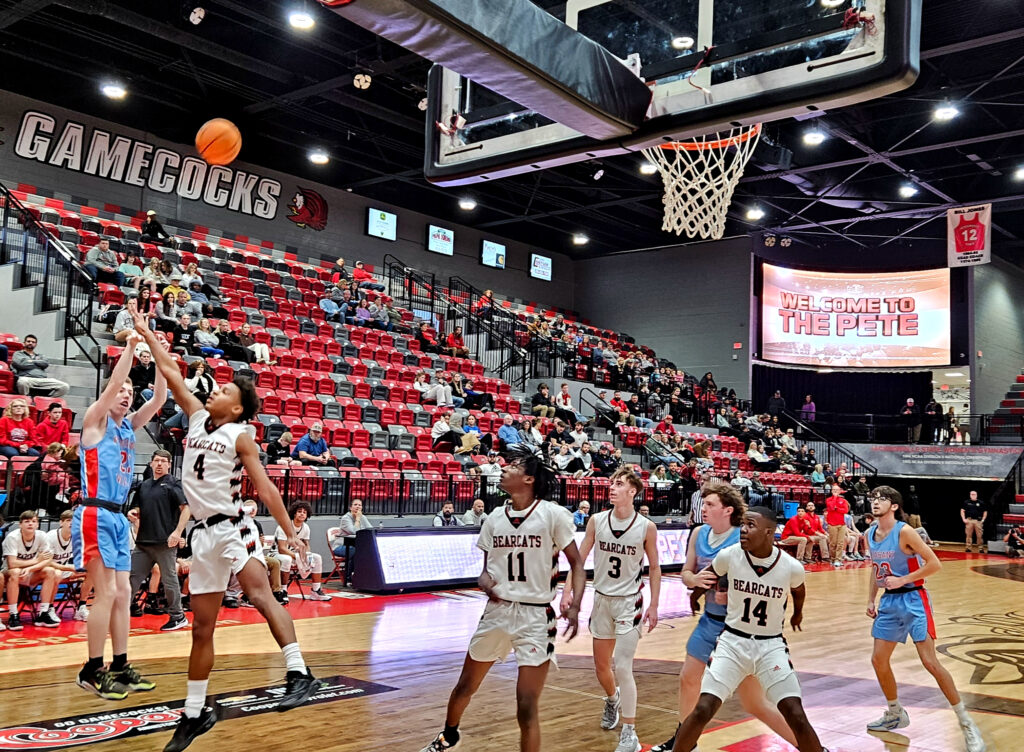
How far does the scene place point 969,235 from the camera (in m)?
23.5

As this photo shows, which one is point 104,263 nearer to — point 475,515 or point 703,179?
point 475,515

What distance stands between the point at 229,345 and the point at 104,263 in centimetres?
304

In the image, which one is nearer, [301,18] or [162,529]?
[162,529]

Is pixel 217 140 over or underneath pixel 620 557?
over

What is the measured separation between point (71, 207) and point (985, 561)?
70.8 ft

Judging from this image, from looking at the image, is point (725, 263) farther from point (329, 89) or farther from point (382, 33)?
point (382, 33)

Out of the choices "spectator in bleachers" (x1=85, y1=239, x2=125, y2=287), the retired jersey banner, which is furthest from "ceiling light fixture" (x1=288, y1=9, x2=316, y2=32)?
the retired jersey banner

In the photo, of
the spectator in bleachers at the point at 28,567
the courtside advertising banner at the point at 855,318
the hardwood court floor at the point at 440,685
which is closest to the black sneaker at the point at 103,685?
the hardwood court floor at the point at 440,685

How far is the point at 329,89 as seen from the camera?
18.0m

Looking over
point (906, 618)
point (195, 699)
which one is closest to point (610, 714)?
point (906, 618)

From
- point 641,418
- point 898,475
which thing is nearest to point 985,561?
point 898,475

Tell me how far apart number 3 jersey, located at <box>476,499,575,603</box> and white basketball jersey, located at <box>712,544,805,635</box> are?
2.94 ft

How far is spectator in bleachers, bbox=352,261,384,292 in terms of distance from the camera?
2267cm

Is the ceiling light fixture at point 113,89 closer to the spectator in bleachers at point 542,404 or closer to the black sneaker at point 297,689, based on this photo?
the spectator in bleachers at point 542,404
